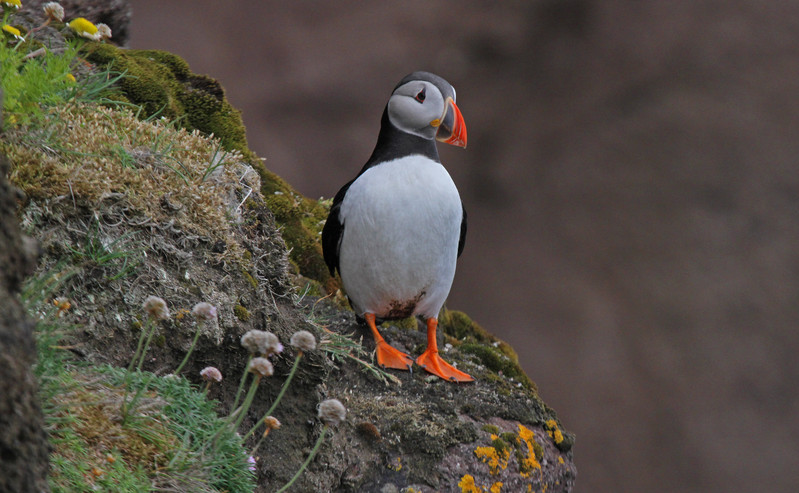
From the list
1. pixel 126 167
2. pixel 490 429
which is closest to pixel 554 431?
pixel 490 429

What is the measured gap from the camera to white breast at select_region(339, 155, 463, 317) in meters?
3.68

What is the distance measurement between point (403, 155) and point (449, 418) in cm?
129

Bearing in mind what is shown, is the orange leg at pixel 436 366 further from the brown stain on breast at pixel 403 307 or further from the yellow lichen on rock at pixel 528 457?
the yellow lichen on rock at pixel 528 457

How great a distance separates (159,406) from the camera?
6.56ft

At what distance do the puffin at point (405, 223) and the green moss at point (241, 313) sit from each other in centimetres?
127

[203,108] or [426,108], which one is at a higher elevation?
[426,108]

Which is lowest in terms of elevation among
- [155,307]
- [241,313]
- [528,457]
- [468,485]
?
[468,485]

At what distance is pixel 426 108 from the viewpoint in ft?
12.5

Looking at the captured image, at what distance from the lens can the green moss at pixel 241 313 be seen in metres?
2.49

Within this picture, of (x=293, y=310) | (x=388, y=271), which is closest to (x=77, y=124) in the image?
(x=293, y=310)

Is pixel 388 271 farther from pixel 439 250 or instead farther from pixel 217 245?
pixel 217 245

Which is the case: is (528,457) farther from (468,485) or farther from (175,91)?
A: (175,91)

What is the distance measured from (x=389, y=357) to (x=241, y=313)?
4.49 feet

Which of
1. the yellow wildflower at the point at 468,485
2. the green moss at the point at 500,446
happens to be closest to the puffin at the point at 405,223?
the green moss at the point at 500,446
